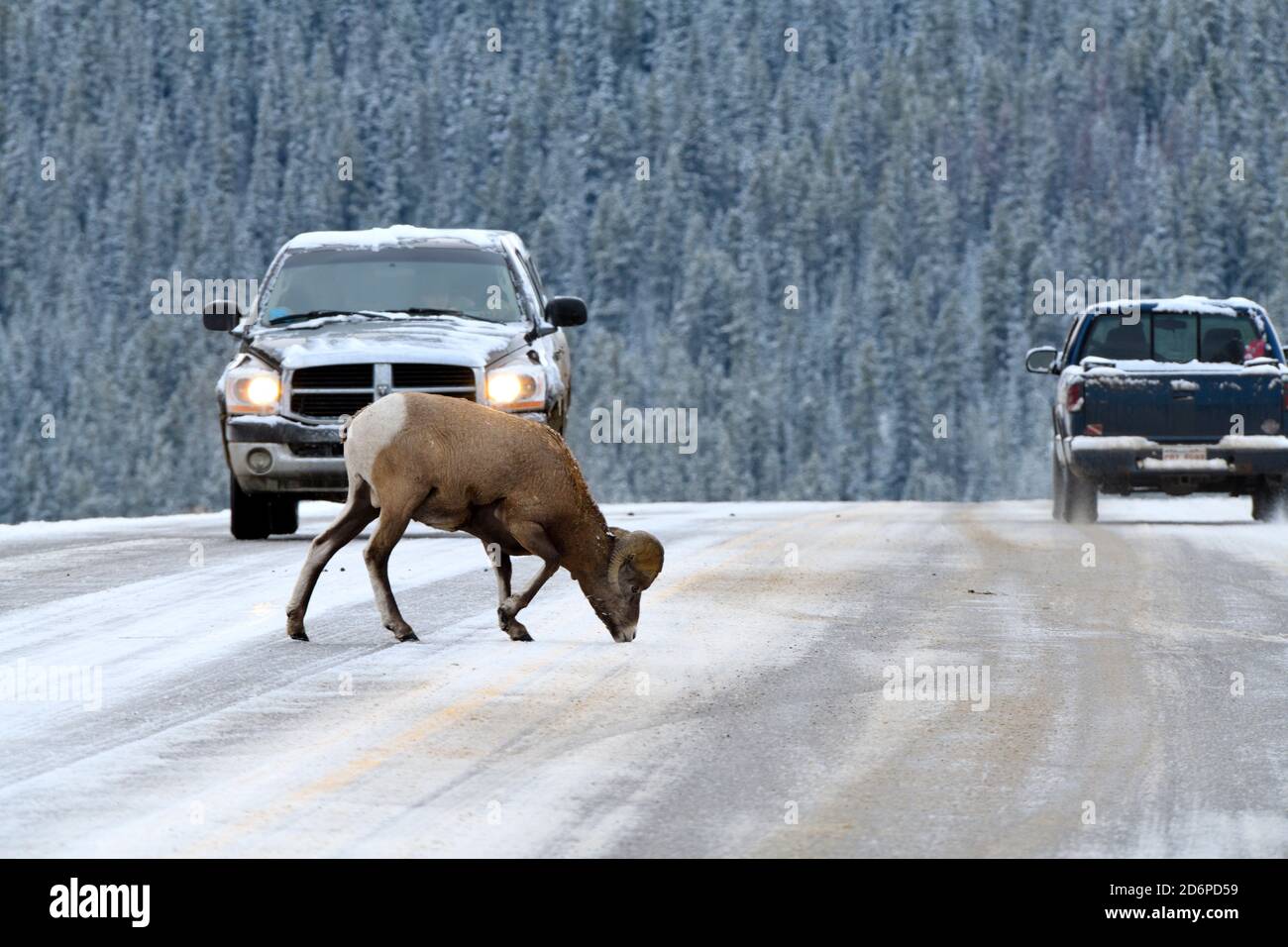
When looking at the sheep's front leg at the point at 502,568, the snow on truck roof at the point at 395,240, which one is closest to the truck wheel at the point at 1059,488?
the snow on truck roof at the point at 395,240

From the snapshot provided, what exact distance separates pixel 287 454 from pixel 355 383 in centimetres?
71

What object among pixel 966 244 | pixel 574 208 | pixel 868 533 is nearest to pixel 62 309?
pixel 574 208

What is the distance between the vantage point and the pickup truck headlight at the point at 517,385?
54.7ft

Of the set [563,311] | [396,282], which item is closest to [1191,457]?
[563,311]

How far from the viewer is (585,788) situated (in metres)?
7.17

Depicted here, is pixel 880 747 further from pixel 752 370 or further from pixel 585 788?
pixel 752 370

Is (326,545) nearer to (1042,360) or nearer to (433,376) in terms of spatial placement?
(433,376)

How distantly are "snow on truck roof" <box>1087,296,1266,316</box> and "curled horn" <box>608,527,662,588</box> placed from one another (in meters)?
11.9

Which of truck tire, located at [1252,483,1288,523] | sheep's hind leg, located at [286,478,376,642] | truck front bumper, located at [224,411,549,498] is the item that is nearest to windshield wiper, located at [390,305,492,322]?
truck front bumper, located at [224,411,549,498]

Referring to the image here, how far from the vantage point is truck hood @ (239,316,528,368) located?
16.8 m

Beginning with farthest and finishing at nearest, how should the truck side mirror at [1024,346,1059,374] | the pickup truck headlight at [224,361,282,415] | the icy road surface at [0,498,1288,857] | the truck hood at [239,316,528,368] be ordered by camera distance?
the truck side mirror at [1024,346,1059,374] → the pickup truck headlight at [224,361,282,415] → the truck hood at [239,316,528,368] → the icy road surface at [0,498,1288,857]

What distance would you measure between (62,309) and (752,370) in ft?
183

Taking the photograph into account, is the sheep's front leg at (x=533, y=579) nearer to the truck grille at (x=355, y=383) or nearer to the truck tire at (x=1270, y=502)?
the truck grille at (x=355, y=383)

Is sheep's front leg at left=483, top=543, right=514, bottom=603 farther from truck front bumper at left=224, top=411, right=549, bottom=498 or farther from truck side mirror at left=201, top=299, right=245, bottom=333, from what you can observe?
truck side mirror at left=201, top=299, right=245, bottom=333
